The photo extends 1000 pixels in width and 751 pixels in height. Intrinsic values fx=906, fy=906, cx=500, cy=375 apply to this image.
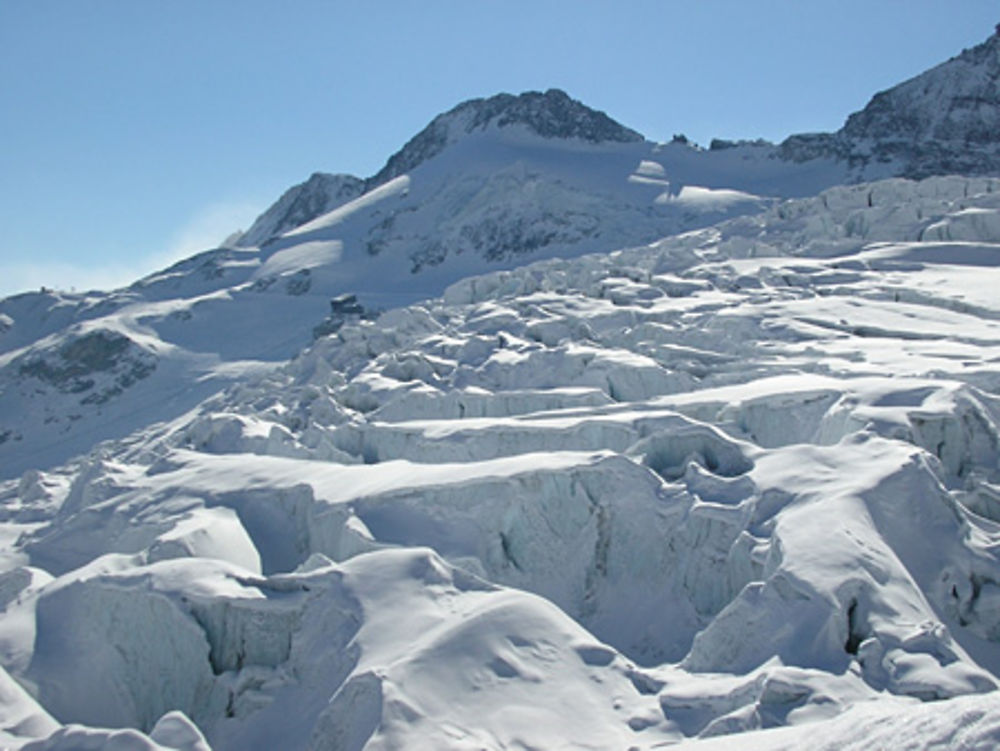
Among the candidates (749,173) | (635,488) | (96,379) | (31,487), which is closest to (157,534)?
(635,488)

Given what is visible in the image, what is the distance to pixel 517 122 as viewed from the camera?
3831 inches

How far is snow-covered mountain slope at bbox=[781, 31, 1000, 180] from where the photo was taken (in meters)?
73.9

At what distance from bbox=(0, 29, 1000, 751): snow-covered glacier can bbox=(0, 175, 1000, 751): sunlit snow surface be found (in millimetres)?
48

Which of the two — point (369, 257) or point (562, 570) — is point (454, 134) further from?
point (562, 570)

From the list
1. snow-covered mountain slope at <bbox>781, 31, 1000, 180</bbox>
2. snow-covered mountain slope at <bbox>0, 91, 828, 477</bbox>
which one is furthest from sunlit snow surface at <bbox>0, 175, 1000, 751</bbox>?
snow-covered mountain slope at <bbox>781, 31, 1000, 180</bbox>

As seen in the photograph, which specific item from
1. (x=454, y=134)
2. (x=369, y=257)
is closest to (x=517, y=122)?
(x=454, y=134)

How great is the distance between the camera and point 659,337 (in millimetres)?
28547

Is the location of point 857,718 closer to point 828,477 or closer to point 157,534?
point 828,477

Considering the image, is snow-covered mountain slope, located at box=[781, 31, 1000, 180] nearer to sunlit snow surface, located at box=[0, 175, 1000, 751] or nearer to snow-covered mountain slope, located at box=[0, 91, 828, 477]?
snow-covered mountain slope, located at box=[0, 91, 828, 477]

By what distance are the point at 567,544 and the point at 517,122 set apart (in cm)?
8781

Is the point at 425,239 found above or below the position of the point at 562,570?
A: above

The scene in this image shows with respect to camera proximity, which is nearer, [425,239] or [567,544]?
[567,544]

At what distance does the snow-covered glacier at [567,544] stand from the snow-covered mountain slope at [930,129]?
138 ft

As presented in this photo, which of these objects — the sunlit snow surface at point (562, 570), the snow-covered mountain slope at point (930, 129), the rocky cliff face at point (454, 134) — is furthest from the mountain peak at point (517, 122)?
the sunlit snow surface at point (562, 570)
